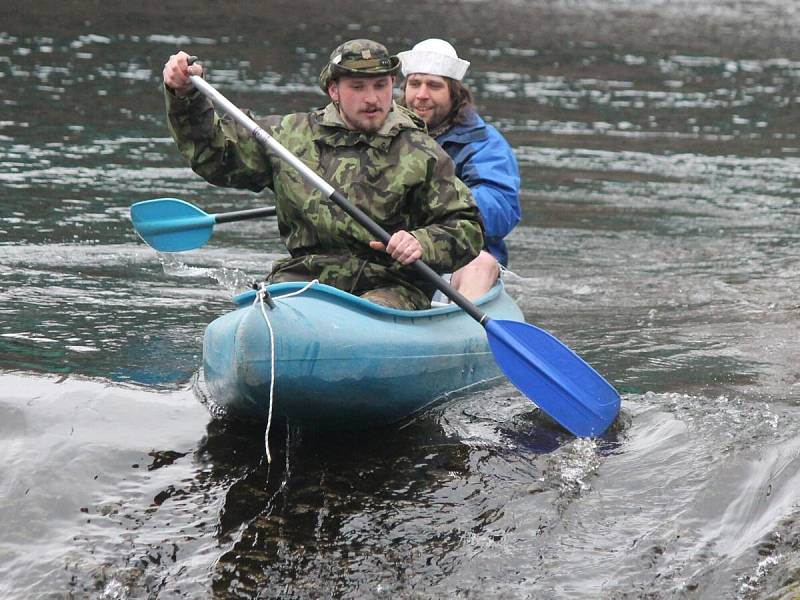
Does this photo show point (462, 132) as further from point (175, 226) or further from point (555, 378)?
point (555, 378)

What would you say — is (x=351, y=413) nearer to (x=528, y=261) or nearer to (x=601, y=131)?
(x=528, y=261)

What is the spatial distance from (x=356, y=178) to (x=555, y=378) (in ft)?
4.27

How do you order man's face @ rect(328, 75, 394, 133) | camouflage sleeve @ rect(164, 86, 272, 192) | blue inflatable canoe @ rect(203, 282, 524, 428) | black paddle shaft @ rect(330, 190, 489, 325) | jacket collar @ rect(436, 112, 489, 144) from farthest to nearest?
jacket collar @ rect(436, 112, 489, 144)
camouflage sleeve @ rect(164, 86, 272, 192)
man's face @ rect(328, 75, 394, 133)
black paddle shaft @ rect(330, 190, 489, 325)
blue inflatable canoe @ rect(203, 282, 524, 428)

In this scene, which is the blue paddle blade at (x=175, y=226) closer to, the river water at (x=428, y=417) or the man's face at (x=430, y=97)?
the river water at (x=428, y=417)

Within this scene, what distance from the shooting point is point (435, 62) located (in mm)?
7152

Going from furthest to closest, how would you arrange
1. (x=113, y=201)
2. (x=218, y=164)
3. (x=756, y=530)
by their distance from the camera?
(x=113, y=201)
(x=218, y=164)
(x=756, y=530)

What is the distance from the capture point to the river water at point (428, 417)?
14.4 feet

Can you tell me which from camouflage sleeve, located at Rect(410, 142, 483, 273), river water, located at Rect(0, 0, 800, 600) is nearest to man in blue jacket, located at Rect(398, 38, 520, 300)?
river water, located at Rect(0, 0, 800, 600)

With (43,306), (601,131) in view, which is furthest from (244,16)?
(43,306)

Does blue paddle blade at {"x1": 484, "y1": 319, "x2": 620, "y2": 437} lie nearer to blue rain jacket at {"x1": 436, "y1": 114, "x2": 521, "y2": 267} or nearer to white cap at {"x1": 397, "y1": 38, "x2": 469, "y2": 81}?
blue rain jacket at {"x1": 436, "y1": 114, "x2": 521, "y2": 267}

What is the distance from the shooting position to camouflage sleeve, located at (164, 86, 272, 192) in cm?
571

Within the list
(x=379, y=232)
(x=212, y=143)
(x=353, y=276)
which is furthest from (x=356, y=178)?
(x=212, y=143)

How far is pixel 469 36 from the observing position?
86.2ft

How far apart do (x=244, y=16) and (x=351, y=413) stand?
22.5 m
